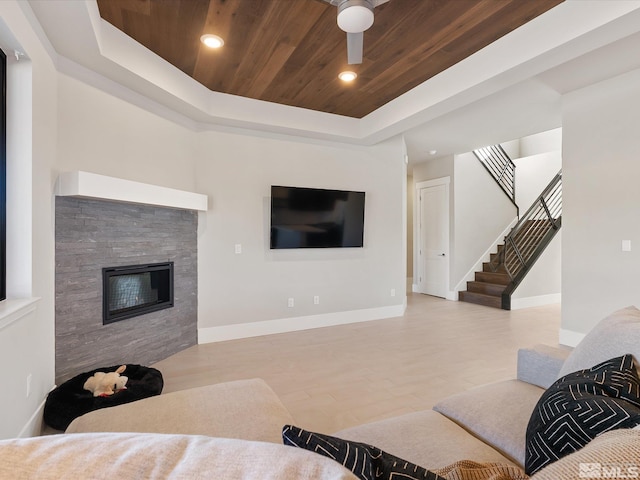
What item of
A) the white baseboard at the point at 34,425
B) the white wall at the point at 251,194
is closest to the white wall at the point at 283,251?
the white wall at the point at 251,194

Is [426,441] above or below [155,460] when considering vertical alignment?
below

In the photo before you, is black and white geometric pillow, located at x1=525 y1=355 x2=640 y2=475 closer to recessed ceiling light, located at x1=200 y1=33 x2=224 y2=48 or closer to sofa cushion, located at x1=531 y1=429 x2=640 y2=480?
sofa cushion, located at x1=531 y1=429 x2=640 y2=480

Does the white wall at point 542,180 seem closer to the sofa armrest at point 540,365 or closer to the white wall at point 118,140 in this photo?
the sofa armrest at point 540,365

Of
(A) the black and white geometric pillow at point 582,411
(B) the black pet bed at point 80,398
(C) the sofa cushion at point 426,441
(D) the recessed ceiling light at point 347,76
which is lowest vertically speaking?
(B) the black pet bed at point 80,398

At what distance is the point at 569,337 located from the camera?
4020 mm

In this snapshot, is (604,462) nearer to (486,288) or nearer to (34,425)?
(34,425)

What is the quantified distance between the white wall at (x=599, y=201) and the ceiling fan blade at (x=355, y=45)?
9.55ft

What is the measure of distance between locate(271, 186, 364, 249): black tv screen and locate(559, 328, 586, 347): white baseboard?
269cm

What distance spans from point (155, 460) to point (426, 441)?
1143 mm

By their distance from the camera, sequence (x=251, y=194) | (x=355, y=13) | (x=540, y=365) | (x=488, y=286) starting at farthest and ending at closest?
(x=488, y=286) → (x=251, y=194) → (x=355, y=13) → (x=540, y=365)

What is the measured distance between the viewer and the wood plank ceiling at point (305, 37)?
2492 mm

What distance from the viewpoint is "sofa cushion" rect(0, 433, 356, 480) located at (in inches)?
18.2

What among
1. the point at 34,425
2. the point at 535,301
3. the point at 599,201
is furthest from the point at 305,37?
the point at 535,301

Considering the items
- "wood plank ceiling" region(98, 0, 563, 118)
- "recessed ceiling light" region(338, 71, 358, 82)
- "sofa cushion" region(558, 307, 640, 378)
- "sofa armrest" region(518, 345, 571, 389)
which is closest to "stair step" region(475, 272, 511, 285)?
"wood plank ceiling" region(98, 0, 563, 118)
